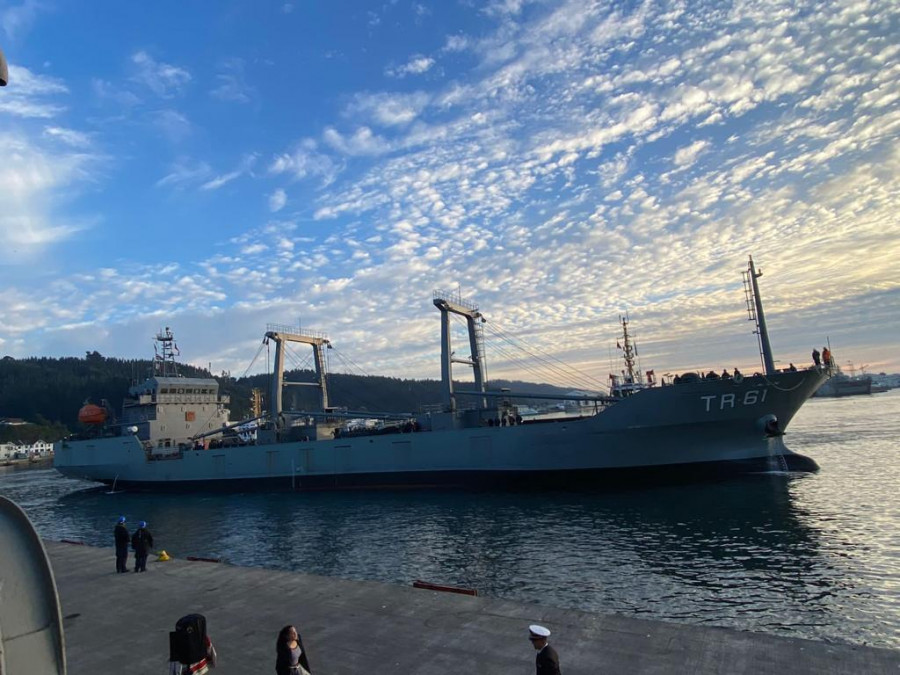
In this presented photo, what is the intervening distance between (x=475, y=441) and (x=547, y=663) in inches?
920

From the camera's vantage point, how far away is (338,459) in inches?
1262

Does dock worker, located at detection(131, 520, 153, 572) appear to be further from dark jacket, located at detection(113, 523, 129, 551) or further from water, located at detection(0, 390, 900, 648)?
water, located at detection(0, 390, 900, 648)

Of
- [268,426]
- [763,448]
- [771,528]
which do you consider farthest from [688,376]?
[268,426]

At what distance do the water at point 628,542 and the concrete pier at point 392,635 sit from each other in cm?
330

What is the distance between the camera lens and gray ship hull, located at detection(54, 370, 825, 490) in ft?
79.9

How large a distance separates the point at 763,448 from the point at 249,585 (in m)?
24.0

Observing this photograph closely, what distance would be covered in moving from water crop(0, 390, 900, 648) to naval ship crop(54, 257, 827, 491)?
1.45m

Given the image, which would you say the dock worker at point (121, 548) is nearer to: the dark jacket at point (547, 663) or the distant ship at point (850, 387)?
the dark jacket at point (547, 663)

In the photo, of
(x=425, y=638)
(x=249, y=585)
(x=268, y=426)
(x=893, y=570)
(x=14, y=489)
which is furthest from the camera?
(x=14, y=489)

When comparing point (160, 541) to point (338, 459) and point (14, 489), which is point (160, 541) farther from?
point (14, 489)

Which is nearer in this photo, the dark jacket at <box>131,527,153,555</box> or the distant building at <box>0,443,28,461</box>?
the dark jacket at <box>131,527,153,555</box>

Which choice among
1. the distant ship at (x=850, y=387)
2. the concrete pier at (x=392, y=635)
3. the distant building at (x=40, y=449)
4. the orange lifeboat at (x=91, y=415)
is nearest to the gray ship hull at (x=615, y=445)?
the concrete pier at (x=392, y=635)

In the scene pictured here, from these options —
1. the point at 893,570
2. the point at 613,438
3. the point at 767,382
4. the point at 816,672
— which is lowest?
the point at 893,570

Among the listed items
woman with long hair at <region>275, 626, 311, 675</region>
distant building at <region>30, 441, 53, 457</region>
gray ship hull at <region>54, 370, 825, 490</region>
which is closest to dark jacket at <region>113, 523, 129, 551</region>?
woman with long hair at <region>275, 626, 311, 675</region>
